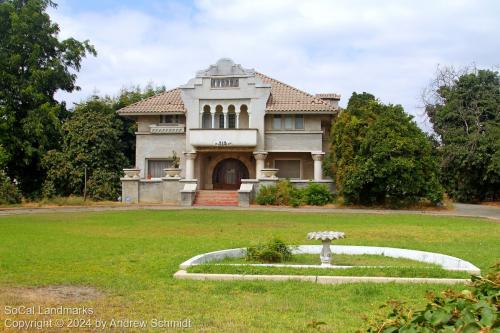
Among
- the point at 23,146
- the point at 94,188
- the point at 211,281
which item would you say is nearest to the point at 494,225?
the point at 211,281

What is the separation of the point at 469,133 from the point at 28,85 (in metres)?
30.8

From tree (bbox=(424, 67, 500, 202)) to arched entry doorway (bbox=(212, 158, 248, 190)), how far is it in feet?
47.0

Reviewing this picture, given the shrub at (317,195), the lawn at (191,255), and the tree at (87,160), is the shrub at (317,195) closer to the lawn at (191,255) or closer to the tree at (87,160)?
the lawn at (191,255)

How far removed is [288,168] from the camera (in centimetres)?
3978

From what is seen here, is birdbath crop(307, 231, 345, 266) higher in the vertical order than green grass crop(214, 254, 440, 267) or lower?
higher

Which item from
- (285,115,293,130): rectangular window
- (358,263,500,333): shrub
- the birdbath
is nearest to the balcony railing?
(285,115,293,130): rectangular window

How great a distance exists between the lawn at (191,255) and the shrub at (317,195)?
29.3ft

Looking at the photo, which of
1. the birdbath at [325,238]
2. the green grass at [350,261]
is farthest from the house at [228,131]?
the birdbath at [325,238]

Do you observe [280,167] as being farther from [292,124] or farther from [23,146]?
[23,146]

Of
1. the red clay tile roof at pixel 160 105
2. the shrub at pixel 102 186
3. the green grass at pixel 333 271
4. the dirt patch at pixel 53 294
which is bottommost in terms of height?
the dirt patch at pixel 53 294

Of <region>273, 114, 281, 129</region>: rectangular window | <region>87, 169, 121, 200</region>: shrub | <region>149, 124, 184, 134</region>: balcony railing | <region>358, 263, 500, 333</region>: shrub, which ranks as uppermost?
<region>273, 114, 281, 129</region>: rectangular window

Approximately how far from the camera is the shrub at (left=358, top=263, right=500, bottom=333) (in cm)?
269

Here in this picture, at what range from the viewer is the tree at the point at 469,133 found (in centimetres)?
3894

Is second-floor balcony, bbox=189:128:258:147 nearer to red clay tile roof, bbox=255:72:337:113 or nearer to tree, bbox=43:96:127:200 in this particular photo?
red clay tile roof, bbox=255:72:337:113
